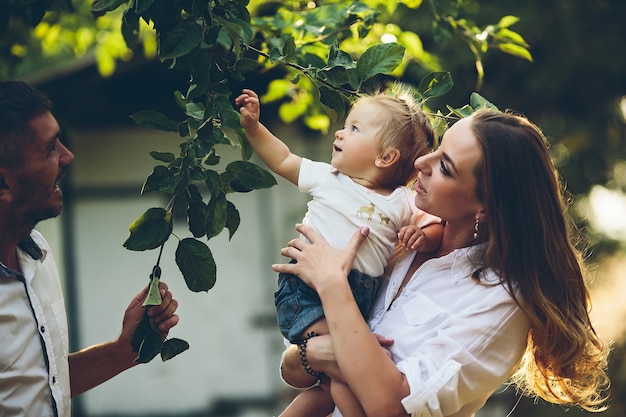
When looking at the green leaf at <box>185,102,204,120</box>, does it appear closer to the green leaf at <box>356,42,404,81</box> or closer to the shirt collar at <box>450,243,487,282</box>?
the green leaf at <box>356,42,404,81</box>

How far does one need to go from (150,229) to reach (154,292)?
0.17m

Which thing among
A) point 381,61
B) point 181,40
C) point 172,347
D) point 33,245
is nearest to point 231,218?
point 172,347

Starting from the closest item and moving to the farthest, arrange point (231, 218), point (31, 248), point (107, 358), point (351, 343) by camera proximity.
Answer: point (351, 343) → point (231, 218) → point (31, 248) → point (107, 358)

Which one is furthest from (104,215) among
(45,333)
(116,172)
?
(45,333)

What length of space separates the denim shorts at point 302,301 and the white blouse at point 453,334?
6cm

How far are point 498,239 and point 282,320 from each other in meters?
0.60

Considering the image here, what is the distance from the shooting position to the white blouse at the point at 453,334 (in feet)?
7.20

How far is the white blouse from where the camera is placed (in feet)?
7.20

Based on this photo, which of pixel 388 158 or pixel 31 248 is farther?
pixel 31 248

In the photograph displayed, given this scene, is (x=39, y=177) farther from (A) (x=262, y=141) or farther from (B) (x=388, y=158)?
(B) (x=388, y=158)

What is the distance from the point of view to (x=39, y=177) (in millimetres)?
2408

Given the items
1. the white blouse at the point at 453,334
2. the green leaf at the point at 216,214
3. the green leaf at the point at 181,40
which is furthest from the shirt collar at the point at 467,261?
the green leaf at the point at 181,40

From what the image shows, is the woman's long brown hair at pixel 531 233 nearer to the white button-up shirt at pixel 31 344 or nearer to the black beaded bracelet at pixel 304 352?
the black beaded bracelet at pixel 304 352

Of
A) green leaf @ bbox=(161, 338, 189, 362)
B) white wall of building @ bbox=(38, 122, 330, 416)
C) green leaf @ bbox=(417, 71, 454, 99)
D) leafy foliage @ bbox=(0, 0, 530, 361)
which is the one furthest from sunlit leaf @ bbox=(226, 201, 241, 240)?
white wall of building @ bbox=(38, 122, 330, 416)
